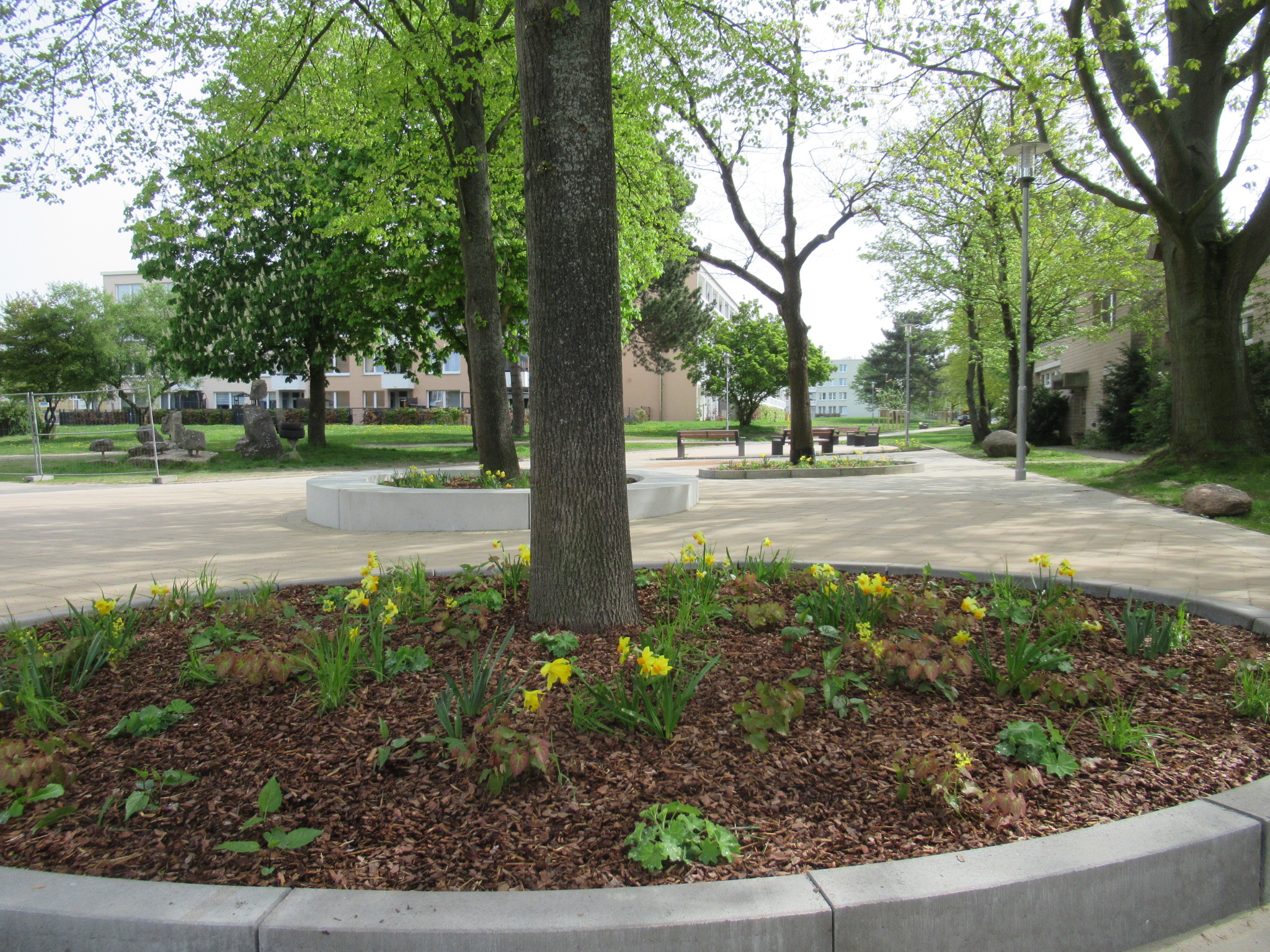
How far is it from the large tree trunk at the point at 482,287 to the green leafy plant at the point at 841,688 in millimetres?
7407

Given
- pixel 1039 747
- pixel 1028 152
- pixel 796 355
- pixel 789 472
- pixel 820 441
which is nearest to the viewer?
pixel 1039 747

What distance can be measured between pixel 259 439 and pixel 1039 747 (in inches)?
981

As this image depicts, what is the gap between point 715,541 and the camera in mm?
7641

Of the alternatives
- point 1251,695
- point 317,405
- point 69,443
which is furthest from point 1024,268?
point 69,443

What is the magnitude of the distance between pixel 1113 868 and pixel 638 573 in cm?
307

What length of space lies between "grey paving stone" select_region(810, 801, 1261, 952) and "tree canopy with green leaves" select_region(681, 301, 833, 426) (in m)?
47.2

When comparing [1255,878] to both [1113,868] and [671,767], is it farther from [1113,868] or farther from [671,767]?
[671,767]

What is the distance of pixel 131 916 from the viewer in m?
1.79

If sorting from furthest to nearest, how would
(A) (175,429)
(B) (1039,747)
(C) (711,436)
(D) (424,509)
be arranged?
1. (C) (711,436)
2. (A) (175,429)
3. (D) (424,509)
4. (B) (1039,747)

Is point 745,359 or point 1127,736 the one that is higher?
point 745,359

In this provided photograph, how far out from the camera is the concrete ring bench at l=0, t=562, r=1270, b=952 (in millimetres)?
1739

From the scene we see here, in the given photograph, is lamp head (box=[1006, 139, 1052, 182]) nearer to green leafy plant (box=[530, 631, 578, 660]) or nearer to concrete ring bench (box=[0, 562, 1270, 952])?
green leafy plant (box=[530, 631, 578, 660])

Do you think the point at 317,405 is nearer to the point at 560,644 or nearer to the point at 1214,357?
the point at 1214,357

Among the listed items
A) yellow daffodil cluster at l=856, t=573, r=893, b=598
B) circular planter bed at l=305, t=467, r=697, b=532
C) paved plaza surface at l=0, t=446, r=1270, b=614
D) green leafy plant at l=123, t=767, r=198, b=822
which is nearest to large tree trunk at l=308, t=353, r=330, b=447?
paved plaza surface at l=0, t=446, r=1270, b=614
